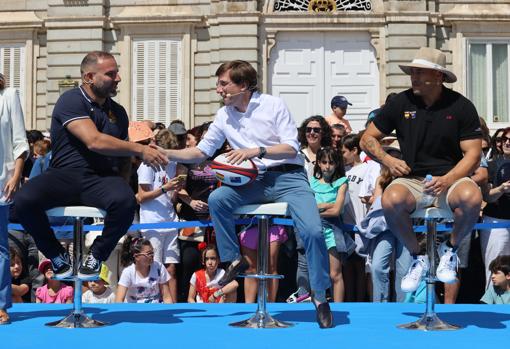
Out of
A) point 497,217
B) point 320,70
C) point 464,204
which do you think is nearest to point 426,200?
point 464,204

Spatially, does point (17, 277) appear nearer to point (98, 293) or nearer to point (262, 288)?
point (98, 293)

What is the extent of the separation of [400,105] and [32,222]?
2.94 m

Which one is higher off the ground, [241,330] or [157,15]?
[157,15]

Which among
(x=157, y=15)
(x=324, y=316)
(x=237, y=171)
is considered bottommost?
(x=324, y=316)

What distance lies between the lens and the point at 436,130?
7844mm

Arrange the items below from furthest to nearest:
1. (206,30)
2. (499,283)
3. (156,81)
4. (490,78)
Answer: (156,81) → (490,78) → (206,30) → (499,283)

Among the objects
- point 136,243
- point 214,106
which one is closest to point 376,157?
point 136,243

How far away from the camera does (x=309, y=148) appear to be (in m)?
11.5

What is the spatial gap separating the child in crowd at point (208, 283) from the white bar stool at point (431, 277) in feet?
10.5

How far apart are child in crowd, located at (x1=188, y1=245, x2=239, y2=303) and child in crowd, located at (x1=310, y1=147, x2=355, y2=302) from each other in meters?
1.04

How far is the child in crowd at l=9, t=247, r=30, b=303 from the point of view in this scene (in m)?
11.1

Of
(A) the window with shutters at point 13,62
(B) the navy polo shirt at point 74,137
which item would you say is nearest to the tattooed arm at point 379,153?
(B) the navy polo shirt at point 74,137

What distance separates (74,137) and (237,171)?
1.28 metres

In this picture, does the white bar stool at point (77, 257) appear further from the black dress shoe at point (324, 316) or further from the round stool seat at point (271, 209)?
the black dress shoe at point (324, 316)
